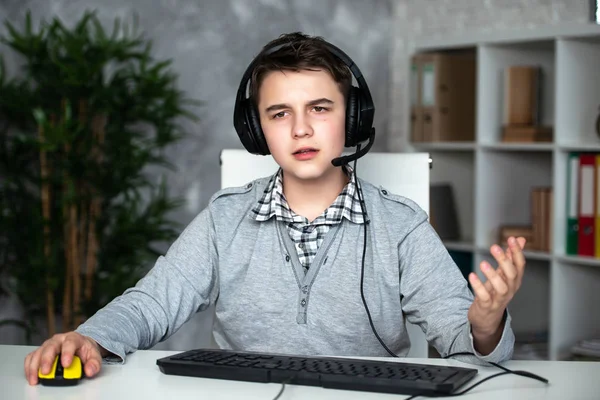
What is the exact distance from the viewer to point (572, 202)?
3.00 meters

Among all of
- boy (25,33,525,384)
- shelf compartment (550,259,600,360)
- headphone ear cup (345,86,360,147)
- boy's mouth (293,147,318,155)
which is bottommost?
shelf compartment (550,259,600,360)

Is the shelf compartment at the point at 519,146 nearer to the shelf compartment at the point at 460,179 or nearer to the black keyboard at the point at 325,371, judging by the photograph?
the shelf compartment at the point at 460,179

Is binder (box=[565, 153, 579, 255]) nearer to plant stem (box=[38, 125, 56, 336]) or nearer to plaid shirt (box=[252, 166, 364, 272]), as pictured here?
Result: plaid shirt (box=[252, 166, 364, 272])

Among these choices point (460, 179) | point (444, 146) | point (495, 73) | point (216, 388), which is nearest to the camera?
point (216, 388)

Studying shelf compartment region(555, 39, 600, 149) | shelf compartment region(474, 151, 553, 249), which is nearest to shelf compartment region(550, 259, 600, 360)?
shelf compartment region(474, 151, 553, 249)

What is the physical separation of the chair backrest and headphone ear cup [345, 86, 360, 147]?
0.95 ft

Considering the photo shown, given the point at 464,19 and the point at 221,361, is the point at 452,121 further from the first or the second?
the point at 221,361

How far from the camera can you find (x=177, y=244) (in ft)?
5.16

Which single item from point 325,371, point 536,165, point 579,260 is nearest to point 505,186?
point 536,165

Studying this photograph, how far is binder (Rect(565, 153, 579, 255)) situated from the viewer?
2980 millimetres

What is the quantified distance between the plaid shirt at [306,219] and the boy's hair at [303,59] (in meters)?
0.20

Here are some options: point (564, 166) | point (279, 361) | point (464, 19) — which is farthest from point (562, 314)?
point (279, 361)

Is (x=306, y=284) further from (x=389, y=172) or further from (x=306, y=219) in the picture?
(x=389, y=172)

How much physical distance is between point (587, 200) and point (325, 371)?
6.93ft
